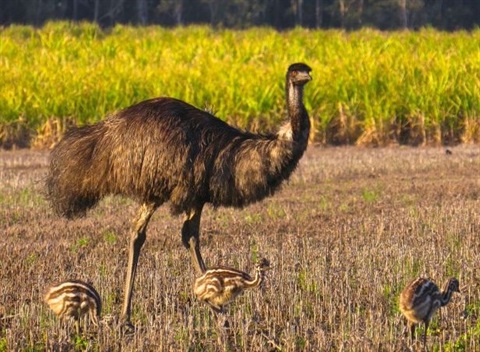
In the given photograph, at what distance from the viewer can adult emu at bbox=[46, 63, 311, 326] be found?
9.13m

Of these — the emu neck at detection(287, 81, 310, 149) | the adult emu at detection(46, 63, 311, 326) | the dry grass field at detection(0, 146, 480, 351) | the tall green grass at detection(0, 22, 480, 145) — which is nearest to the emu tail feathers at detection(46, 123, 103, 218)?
the adult emu at detection(46, 63, 311, 326)

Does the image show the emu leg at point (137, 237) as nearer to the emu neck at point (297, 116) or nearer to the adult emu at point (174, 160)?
the adult emu at point (174, 160)

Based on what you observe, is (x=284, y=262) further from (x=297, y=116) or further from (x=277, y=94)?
(x=277, y=94)

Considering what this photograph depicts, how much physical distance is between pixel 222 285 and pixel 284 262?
190 cm

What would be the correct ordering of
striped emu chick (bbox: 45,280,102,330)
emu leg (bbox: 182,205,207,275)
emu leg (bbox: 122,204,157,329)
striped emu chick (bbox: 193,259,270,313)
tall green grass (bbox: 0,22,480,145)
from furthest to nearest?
tall green grass (bbox: 0,22,480,145) < emu leg (bbox: 182,205,207,275) < emu leg (bbox: 122,204,157,329) < striped emu chick (bbox: 193,259,270,313) < striped emu chick (bbox: 45,280,102,330)

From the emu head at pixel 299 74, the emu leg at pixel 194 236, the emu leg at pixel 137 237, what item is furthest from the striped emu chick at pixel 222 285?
the emu head at pixel 299 74

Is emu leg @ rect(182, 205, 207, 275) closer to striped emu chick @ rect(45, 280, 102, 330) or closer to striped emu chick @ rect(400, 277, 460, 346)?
striped emu chick @ rect(45, 280, 102, 330)

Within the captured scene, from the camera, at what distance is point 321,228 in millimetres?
12422

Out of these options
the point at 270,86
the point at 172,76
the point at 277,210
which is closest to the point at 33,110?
the point at 172,76

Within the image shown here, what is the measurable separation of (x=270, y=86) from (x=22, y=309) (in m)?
13.8

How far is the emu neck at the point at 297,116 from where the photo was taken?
9.17m

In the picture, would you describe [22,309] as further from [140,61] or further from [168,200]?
[140,61]

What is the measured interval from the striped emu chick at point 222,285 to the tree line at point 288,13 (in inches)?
2007

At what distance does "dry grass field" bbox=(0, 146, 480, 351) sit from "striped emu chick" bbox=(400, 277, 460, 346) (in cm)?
12
